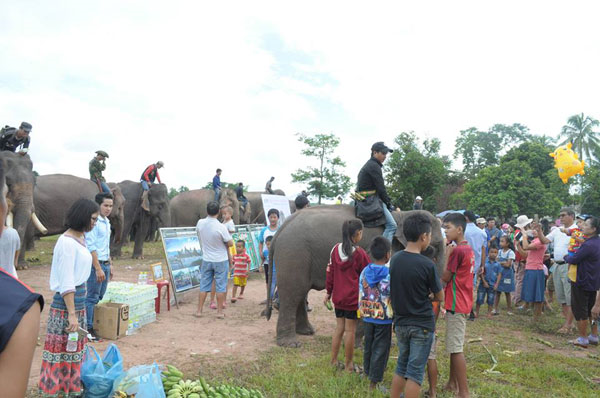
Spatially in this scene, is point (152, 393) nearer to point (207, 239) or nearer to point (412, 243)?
point (412, 243)

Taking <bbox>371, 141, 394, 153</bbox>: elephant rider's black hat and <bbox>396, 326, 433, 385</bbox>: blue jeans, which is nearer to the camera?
<bbox>396, 326, 433, 385</bbox>: blue jeans

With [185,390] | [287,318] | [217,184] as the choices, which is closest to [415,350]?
[185,390]

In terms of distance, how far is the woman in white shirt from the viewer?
12.5 ft

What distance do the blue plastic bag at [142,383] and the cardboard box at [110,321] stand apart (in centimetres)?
265

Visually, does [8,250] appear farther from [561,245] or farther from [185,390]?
[561,245]

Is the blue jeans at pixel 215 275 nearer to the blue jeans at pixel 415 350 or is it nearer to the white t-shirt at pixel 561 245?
the blue jeans at pixel 415 350

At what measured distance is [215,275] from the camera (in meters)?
7.82

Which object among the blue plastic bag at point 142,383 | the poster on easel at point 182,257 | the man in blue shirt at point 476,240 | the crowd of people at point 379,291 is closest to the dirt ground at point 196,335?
the poster on easel at point 182,257

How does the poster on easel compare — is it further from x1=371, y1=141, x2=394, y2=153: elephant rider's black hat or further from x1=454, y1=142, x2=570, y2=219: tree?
x1=454, y1=142, x2=570, y2=219: tree

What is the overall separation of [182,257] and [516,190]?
30357 mm

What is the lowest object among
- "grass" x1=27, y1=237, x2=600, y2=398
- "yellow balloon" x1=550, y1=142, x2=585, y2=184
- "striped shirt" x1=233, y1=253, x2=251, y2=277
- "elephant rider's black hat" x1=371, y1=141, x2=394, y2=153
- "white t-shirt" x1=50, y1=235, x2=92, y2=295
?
"grass" x1=27, y1=237, x2=600, y2=398

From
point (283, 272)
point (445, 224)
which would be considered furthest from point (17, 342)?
point (283, 272)

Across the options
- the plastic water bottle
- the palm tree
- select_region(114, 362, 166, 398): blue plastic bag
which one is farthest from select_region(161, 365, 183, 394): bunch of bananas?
the palm tree

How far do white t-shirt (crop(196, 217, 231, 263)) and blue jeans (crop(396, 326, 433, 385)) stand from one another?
456 centimetres
